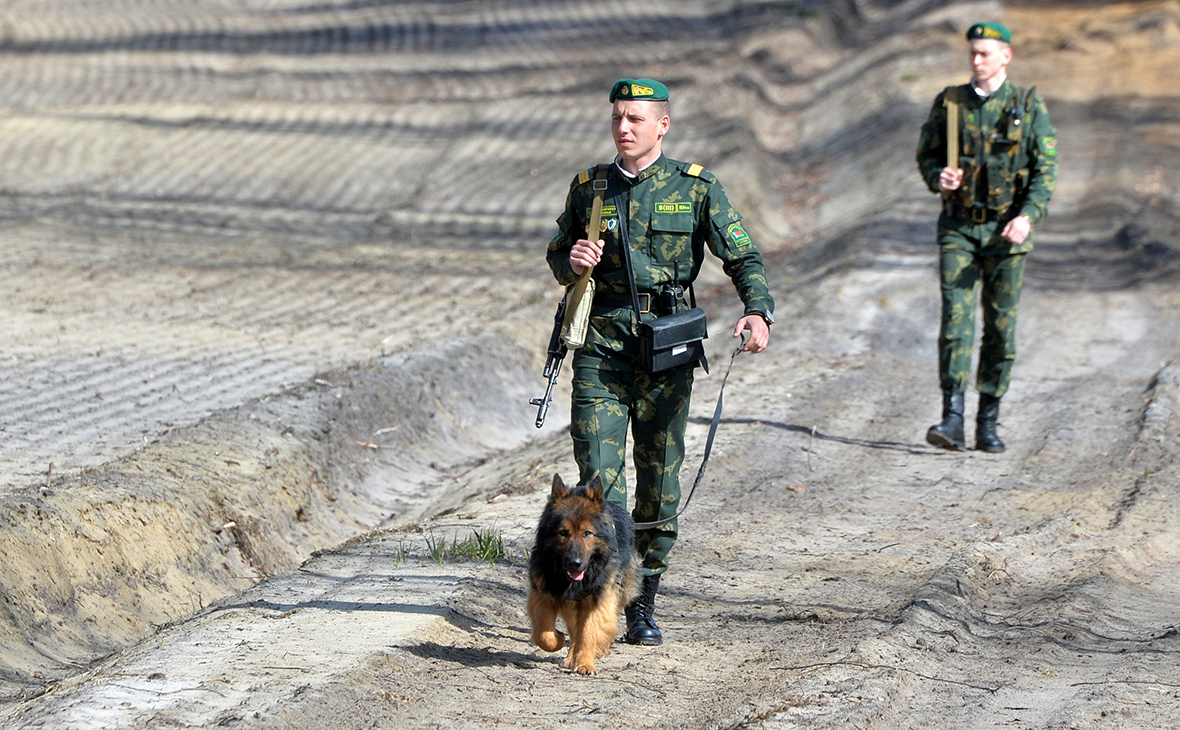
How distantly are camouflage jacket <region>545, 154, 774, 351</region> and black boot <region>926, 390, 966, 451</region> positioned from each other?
14.1 ft

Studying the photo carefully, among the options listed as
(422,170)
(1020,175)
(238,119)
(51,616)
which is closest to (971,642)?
(1020,175)

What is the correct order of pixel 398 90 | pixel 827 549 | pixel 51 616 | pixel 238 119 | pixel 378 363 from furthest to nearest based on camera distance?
1. pixel 398 90
2. pixel 238 119
3. pixel 378 363
4. pixel 827 549
5. pixel 51 616

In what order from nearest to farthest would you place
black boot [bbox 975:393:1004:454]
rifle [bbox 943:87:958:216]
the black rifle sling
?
the black rifle sling
rifle [bbox 943:87:958:216]
black boot [bbox 975:393:1004:454]

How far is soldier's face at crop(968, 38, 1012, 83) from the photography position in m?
8.70

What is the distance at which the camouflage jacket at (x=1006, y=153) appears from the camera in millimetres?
8766

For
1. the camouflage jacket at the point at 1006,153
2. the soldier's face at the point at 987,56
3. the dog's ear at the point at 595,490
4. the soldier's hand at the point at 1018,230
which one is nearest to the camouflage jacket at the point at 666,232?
the dog's ear at the point at 595,490

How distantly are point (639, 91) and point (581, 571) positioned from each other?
6.03ft

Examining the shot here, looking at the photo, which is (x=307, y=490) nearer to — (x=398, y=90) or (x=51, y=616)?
(x=51, y=616)

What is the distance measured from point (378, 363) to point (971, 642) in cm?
625

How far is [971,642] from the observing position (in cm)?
596

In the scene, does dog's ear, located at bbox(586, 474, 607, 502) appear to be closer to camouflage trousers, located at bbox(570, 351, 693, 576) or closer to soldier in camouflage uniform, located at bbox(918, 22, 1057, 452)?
camouflage trousers, located at bbox(570, 351, 693, 576)

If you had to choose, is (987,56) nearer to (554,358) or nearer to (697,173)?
(697,173)

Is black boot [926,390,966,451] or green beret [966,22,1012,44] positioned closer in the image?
green beret [966,22,1012,44]

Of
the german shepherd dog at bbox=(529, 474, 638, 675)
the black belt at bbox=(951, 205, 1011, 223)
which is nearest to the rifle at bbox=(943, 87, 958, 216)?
the black belt at bbox=(951, 205, 1011, 223)
